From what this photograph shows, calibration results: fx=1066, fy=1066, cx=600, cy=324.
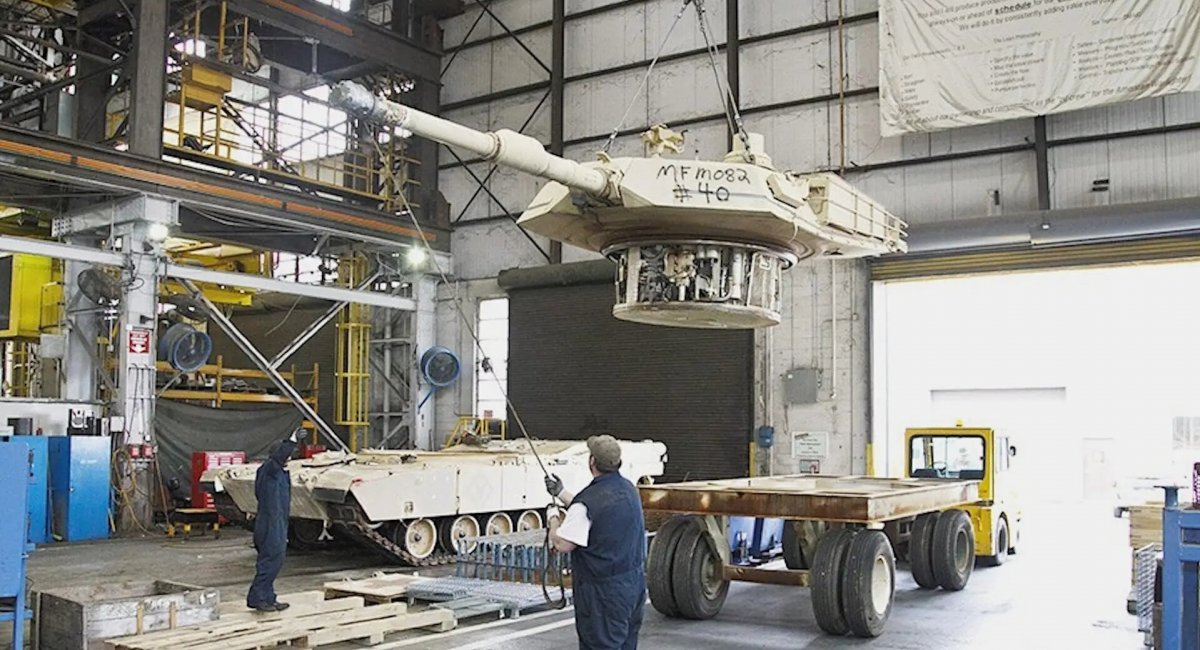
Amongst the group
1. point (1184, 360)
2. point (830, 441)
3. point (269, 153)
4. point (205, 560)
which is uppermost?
point (269, 153)

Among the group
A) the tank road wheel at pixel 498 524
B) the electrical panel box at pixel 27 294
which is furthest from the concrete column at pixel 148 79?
the tank road wheel at pixel 498 524

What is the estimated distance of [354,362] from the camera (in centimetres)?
2223

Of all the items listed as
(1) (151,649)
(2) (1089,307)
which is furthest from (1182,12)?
(1) (151,649)

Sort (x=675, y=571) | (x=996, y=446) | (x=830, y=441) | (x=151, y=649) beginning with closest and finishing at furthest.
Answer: (x=151, y=649)
(x=675, y=571)
(x=996, y=446)
(x=830, y=441)

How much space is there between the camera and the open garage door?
1905 centimetres

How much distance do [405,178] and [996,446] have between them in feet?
43.8

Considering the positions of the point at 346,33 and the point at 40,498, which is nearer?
the point at 40,498

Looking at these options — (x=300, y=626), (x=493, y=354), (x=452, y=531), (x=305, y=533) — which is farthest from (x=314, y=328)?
(x=300, y=626)

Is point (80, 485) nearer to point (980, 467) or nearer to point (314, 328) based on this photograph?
point (314, 328)

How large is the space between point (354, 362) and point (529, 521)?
334 inches

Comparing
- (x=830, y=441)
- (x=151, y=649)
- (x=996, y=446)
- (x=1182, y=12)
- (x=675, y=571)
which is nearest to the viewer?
(x=151, y=649)

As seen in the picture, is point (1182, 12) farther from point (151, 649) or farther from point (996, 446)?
point (151, 649)

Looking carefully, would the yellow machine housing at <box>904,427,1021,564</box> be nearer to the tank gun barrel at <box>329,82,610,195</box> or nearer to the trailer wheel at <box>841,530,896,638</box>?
the trailer wheel at <box>841,530,896,638</box>

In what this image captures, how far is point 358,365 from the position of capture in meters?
22.2
